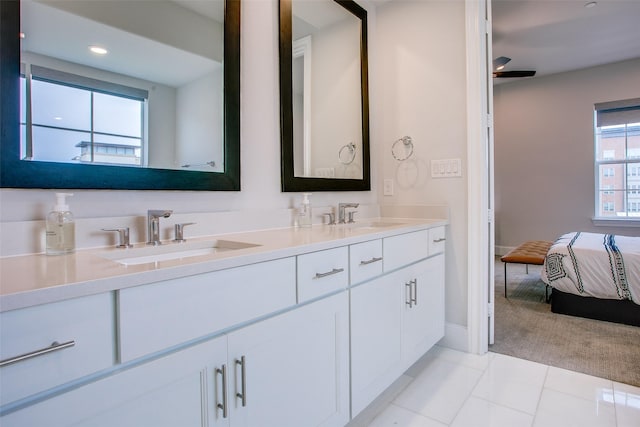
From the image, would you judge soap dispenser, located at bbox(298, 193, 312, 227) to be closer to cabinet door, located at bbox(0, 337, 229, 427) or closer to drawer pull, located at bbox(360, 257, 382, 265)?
drawer pull, located at bbox(360, 257, 382, 265)

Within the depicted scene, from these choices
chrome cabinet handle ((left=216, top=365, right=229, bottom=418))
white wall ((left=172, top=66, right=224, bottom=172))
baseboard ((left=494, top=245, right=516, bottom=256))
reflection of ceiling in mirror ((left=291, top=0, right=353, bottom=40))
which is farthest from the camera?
baseboard ((left=494, top=245, right=516, bottom=256))

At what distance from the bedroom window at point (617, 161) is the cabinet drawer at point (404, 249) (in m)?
4.18

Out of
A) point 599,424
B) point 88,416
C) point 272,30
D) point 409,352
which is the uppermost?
point 272,30

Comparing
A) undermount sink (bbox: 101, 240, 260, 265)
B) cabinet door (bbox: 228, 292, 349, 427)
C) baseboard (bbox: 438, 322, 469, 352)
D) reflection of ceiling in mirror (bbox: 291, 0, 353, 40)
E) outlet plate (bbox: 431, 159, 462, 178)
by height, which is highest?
reflection of ceiling in mirror (bbox: 291, 0, 353, 40)

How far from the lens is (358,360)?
4.56 ft

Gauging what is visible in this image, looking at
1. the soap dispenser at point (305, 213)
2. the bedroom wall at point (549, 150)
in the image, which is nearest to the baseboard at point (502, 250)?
the bedroom wall at point (549, 150)

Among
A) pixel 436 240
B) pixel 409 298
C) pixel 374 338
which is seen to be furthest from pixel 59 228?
pixel 436 240

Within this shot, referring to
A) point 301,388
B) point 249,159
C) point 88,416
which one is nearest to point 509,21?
point 249,159

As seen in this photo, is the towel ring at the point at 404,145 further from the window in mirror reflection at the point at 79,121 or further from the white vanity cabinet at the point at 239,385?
the window in mirror reflection at the point at 79,121

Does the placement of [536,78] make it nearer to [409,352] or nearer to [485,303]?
[485,303]

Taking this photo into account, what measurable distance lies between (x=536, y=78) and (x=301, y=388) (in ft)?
18.4

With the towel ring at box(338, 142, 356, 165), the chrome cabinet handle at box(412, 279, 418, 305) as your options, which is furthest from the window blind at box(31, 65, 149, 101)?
the chrome cabinet handle at box(412, 279, 418, 305)

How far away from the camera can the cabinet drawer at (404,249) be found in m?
1.59

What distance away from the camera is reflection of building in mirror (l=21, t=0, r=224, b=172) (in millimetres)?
1019
